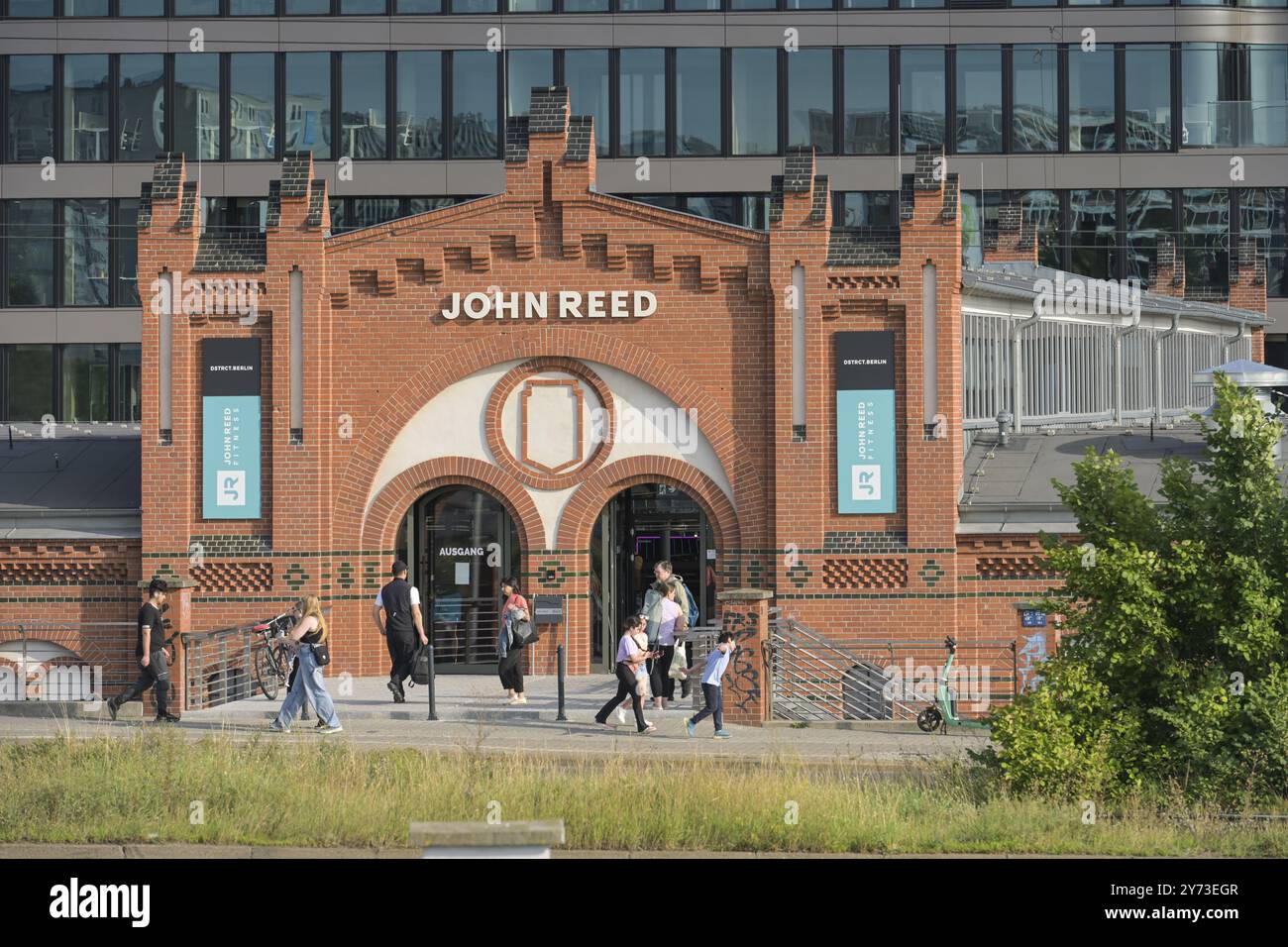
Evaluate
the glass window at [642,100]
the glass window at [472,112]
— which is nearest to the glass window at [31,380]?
the glass window at [472,112]

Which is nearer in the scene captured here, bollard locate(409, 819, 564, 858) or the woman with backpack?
bollard locate(409, 819, 564, 858)

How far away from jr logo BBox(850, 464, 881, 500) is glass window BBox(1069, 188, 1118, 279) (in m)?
19.1

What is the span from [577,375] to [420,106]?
1728cm

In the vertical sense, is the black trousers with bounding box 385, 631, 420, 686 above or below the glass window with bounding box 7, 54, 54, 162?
below

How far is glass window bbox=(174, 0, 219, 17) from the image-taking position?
4056 centimetres

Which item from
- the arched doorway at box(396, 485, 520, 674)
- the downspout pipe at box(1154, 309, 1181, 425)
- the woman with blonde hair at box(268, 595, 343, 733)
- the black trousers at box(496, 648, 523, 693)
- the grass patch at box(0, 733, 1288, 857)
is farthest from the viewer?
the downspout pipe at box(1154, 309, 1181, 425)

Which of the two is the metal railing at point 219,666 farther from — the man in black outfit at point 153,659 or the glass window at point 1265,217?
the glass window at point 1265,217

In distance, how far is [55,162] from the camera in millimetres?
40969

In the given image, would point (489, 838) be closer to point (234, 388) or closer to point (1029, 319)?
point (234, 388)

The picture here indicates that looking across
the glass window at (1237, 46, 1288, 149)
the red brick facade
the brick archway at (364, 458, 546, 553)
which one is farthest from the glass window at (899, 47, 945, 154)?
the brick archway at (364, 458, 546, 553)

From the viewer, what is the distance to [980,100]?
40750mm

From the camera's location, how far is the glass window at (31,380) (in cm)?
4144

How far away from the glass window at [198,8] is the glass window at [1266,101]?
79.1 ft

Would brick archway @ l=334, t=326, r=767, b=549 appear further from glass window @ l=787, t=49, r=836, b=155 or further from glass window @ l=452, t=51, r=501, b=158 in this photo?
glass window @ l=787, t=49, r=836, b=155
